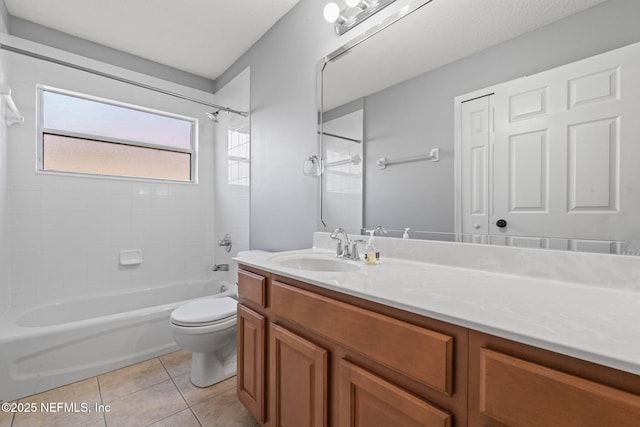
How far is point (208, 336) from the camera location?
1689 millimetres

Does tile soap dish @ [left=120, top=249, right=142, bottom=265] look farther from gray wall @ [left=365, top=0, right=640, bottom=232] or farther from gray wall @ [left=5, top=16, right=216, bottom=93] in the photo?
gray wall @ [left=365, top=0, right=640, bottom=232]

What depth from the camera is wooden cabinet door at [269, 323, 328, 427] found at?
3.12 ft

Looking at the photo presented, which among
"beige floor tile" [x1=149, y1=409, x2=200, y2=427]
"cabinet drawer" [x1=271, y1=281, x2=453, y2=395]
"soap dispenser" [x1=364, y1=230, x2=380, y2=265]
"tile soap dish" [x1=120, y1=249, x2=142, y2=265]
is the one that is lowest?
"beige floor tile" [x1=149, y1=409, x2=200, y2=427]

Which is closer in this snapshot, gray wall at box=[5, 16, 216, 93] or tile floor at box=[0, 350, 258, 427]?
tile floor at box=[0, 350, 258, 427]

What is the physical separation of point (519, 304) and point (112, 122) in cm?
330

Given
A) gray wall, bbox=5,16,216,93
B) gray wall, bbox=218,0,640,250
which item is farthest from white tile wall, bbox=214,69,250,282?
gray wall, bbox=5,16,216,93

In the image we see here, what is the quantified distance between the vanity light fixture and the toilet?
1.85 meters

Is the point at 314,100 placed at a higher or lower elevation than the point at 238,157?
higher

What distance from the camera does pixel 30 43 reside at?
2.16 metres

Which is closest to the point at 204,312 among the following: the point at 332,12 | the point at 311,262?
the point at 311,262

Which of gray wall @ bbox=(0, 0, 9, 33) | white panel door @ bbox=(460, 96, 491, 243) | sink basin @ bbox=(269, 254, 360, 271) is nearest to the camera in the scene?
white panel door @ bbox=(460, 96, 491, 243)

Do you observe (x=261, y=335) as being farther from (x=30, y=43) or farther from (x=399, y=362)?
(x=30, y=43)

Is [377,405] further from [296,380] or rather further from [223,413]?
[223,413]

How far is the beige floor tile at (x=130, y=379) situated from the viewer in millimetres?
1716
